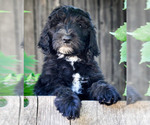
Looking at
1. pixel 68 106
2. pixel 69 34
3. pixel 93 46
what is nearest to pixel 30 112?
pixel 68 106

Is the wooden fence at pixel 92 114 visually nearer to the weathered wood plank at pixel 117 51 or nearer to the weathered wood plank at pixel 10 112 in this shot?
the weathered wood plank at pixel 10 112

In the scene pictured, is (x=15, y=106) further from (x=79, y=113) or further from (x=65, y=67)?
(x=65, y=67)

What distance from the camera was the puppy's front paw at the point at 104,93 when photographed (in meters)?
2.16

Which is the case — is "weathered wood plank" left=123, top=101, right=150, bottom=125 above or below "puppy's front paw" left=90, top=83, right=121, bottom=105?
below

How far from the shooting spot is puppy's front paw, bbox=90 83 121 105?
216 cm

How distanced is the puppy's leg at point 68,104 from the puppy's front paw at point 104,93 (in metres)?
0.19

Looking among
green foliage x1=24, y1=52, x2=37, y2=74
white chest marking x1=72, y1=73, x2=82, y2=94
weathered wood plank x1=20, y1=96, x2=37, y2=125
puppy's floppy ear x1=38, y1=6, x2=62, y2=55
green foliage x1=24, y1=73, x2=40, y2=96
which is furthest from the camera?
puppy's floppy ear x1=38, y1=6, x2=62, y2=55

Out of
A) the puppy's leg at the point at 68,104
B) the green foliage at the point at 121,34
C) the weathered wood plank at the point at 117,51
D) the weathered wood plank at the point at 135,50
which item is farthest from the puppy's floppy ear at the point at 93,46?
the weathered wood plank at the point at 135,50

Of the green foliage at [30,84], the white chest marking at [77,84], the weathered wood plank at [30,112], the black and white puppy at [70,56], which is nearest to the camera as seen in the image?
the weathered wood plank at [30,112]

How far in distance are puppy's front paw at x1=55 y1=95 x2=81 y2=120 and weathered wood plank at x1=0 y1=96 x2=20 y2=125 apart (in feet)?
1.07

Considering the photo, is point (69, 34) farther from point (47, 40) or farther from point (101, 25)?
point (101, 25)

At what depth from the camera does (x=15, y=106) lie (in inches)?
78.6

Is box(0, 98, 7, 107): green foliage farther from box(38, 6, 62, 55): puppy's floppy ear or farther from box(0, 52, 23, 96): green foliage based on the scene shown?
box(38, 6, 62, 55): puppy's floppy ear

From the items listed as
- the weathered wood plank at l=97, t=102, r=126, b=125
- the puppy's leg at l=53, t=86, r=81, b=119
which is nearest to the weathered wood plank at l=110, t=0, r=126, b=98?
the weathered wood plank at l=97, t=102, r=126, b=125
